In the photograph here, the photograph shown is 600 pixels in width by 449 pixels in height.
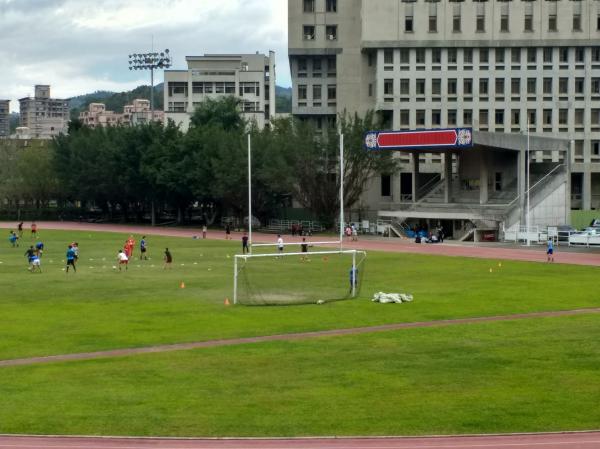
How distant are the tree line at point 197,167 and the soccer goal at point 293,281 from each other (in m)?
40.2

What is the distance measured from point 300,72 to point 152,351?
320 feet

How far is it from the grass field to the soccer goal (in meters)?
0.95

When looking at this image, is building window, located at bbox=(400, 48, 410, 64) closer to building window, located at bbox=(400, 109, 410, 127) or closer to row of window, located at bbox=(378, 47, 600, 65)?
row of window, located at bbox=(378, 47, 600, 65)

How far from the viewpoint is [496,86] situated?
111938 mm

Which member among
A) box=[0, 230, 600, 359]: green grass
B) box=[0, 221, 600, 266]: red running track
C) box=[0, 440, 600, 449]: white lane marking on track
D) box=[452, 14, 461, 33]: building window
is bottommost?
box=[0, 440, 600, 449]: white lane marking on track

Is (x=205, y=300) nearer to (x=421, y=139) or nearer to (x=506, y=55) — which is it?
(x=421, y=139)

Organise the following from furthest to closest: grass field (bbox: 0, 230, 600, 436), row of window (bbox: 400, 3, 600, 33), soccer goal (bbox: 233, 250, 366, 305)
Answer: row of window (bbox: 400, 3, 600, 33) < soccer goal (bbox: 233, 250, 366, 305) < grass field (bbox: 0, 230, 600, 436)

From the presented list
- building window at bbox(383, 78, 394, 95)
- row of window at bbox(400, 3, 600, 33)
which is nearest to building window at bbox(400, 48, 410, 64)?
building window at bbox(383, 78, 394, 95)

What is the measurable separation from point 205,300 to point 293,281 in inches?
284

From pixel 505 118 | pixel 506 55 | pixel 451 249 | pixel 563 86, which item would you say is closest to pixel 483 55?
pixel 506 55

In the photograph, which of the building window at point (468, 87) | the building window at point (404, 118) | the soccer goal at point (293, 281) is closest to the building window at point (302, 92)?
the building window at point (404, 118)

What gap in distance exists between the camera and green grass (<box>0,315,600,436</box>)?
69.5 feet

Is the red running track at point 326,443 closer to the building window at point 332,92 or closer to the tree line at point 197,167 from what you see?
the tree line at point 197,167

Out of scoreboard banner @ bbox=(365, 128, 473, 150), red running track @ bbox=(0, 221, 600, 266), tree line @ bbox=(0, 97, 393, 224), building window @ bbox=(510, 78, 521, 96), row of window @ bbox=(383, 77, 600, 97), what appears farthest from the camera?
building window @ bbox=(510, 78, 521, 96)
